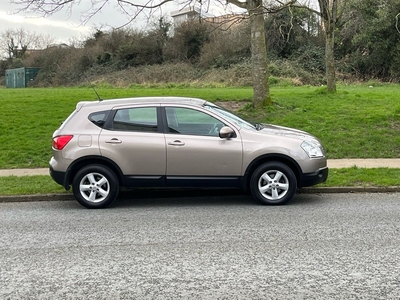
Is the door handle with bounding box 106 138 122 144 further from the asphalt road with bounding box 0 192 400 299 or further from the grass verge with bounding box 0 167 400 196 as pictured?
the grass verge with bounding box 0 167 400 196

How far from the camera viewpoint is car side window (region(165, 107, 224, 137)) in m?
7.88

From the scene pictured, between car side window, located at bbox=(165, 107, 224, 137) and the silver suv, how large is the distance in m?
0.02

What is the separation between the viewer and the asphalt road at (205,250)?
4422mm

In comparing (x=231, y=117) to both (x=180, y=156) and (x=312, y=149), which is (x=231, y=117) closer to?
(x=180, y=156)

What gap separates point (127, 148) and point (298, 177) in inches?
109

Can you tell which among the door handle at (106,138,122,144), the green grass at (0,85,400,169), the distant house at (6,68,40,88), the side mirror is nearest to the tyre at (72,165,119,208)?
the door handle at (106,138,122,144)

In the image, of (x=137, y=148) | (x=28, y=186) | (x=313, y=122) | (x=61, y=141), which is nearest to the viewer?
Answer: (x=137, y=148)

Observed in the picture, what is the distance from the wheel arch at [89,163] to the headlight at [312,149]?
2958 mm

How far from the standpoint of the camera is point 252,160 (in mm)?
7684

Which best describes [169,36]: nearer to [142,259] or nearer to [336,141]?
[336,141]

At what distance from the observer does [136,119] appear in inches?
314

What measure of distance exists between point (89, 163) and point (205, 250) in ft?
10.3

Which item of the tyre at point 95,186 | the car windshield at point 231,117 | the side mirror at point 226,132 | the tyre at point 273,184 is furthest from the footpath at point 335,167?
the side mirror at point 226,132

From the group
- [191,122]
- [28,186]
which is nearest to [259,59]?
[191,122]
